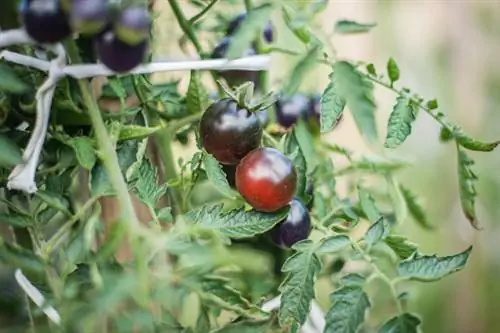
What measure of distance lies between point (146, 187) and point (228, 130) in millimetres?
54

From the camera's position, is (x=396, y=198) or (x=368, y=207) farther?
(x=396, y=198)

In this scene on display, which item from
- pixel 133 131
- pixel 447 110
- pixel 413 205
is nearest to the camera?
pixel 133 131

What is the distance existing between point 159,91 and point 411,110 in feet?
0.53

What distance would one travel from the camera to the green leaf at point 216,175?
42 centimetres

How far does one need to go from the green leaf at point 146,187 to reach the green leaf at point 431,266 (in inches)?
5.3

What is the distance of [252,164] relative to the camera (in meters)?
0.44

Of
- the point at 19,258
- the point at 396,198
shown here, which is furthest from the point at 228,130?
the point at 396,198

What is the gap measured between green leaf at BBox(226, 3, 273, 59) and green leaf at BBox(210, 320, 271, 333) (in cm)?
16

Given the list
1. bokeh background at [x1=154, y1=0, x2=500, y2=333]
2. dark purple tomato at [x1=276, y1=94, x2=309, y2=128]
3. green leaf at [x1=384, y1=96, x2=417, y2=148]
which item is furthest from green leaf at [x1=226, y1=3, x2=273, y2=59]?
bokeh background at [x1=154, y1=0, x2=500, y2=333]

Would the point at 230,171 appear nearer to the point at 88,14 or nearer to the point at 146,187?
the point at 146,187

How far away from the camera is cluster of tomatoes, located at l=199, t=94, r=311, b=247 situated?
1.41 feet

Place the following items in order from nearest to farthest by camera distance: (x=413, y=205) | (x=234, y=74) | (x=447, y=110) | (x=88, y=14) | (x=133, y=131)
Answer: (x=88, y=14) → (x=133, y=131) → (x=234, y=74) → (x=413, y=205) → (x=447, y=110)

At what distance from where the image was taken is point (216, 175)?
42 cm

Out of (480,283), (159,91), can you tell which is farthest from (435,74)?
(159,91)
